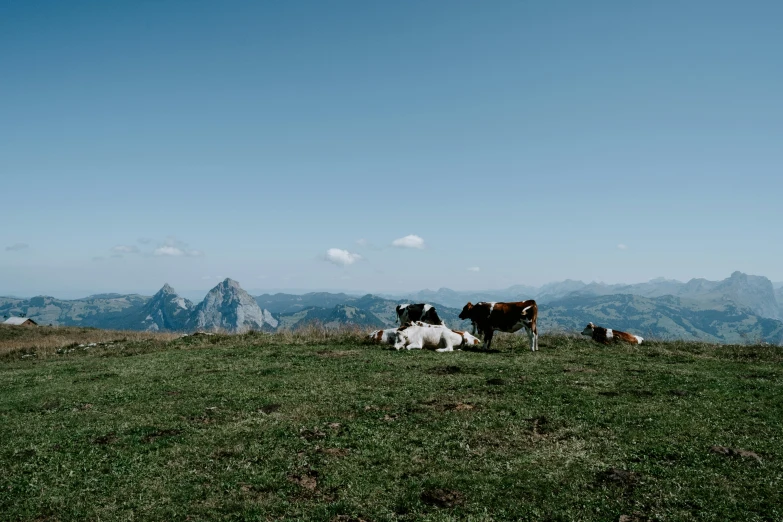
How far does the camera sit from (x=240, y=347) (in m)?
24.3

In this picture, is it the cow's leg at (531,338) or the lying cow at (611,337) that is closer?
the cow's leg at (531,338)

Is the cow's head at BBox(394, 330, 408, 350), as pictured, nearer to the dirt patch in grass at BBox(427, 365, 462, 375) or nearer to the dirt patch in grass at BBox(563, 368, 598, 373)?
the dirt patch in grass at BBox(427, 365, 462, 375)

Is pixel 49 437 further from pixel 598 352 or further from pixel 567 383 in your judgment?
pixel 598 352

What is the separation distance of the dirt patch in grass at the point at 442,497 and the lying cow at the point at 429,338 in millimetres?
14203

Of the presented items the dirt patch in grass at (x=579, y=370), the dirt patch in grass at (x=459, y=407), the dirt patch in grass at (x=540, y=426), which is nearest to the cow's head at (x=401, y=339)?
the dirt patch in grass at (x=579, y=370)

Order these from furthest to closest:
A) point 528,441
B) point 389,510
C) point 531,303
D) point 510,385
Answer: point 531,303, point 510,385, point 528,441, point 389,510

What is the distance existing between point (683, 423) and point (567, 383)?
4.01 m

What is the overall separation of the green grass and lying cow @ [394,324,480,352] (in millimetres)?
4370

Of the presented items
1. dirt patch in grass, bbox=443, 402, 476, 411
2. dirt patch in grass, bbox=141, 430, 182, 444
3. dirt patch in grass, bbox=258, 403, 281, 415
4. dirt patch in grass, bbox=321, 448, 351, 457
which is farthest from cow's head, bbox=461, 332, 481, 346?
dirt patch in grass, bbox=141, 430, 182, 444

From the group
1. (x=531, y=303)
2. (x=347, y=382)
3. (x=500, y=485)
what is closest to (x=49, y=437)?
(x=347, y=382)

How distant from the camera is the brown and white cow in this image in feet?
71.4

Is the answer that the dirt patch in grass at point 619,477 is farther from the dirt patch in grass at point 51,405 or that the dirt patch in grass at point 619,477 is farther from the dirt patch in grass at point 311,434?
the dirt patch in grass at point 51,405

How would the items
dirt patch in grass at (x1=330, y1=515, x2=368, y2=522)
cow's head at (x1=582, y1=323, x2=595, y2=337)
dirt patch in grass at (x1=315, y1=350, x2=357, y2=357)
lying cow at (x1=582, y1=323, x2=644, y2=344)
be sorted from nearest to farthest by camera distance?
dirt patch in grass at (x1=330, y1=515, x2=368, y2=522), dirt patch in grass at (x1=315, y1=350, x2=357, y2=357), lying cow at (x1=582, y1=323, x2=644, y2=344), cow's head at (x1=582, y1=323, x2=595, y2=337)

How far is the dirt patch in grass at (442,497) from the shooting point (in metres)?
7.19
